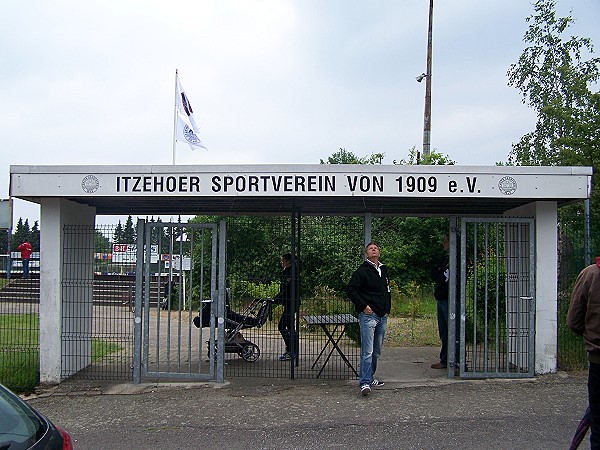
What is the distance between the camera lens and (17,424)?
3.34 m

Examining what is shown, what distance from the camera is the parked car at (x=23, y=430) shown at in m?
3.16

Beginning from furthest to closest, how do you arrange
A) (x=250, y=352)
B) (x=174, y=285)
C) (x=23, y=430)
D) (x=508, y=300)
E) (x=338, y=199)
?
(x=250, y=352) → (x=508, y=300) → (x=174, y=285) → (x=338, y=199) → (x=23, y=430)

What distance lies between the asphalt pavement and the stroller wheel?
2.71ft

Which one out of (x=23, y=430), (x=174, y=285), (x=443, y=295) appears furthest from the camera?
(x=443, y=295)

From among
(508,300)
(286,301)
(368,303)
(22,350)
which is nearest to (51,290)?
(22,350)

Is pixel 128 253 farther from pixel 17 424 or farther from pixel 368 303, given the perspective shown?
pixel 17 424

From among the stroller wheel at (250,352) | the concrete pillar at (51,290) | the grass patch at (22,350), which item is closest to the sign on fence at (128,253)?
the concrete pillar at (51,290)

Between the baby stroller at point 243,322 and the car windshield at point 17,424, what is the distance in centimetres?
553

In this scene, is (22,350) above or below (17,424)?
below

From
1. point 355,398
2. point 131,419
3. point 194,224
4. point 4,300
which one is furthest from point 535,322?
point 4,300

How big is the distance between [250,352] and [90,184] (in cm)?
351

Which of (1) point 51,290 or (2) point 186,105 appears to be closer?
(1) point 51,290

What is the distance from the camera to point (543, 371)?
28.6 feet

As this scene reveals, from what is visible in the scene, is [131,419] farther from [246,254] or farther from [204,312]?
[246,254]
